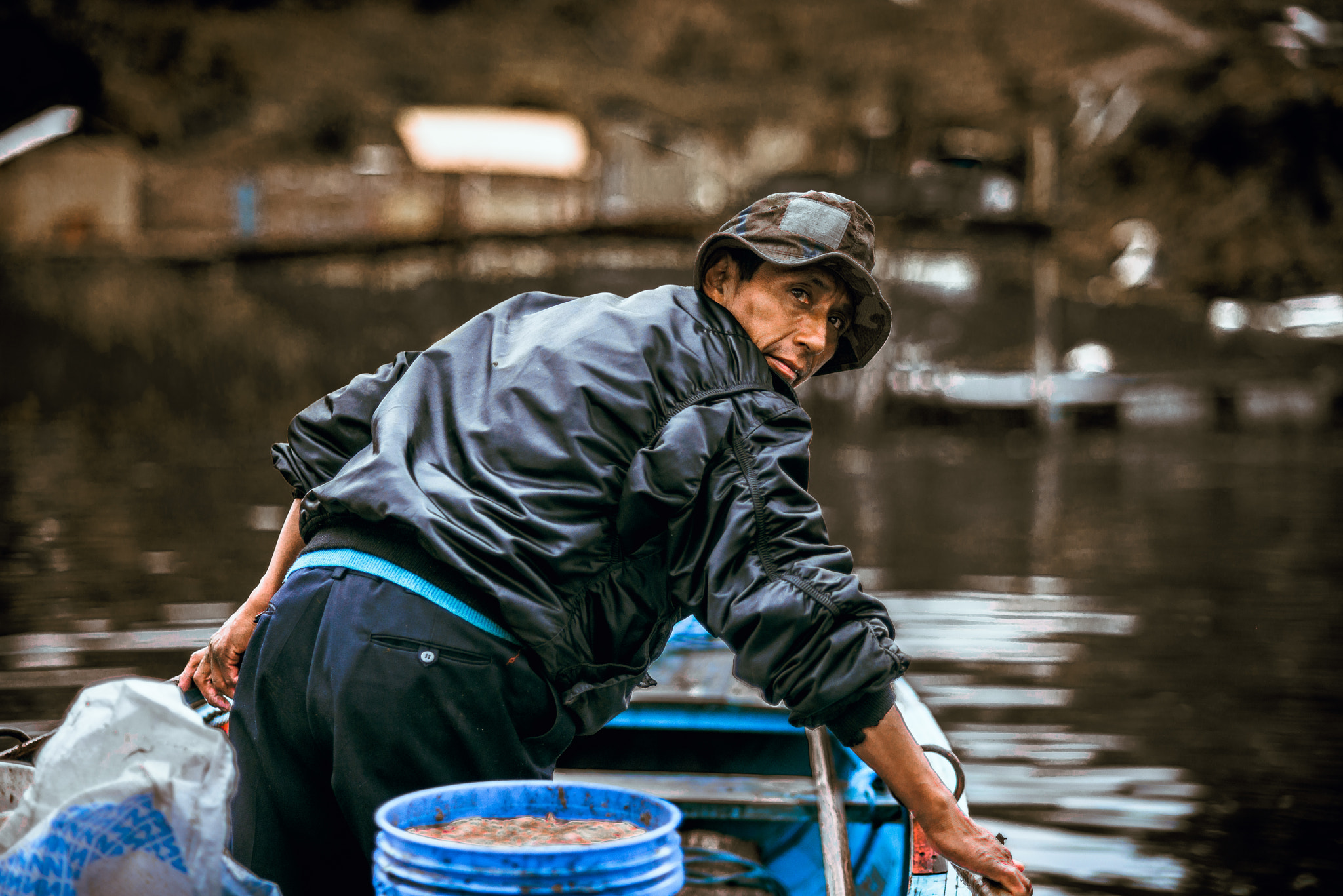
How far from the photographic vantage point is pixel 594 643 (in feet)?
6.40

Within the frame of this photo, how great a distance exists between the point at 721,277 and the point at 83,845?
1.27m

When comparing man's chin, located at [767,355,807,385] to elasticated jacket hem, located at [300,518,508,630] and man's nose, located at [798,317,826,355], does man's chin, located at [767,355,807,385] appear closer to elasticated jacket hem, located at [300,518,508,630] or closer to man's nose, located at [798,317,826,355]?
man's nose, located at [798,317,826,355]

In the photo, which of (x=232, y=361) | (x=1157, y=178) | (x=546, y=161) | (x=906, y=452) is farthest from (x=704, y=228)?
(x=1157, y=178)

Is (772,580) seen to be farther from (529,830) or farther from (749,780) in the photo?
(749,780)

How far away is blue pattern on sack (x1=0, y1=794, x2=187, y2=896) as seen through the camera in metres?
1.43

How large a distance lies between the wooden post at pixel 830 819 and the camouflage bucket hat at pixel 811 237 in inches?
38.5

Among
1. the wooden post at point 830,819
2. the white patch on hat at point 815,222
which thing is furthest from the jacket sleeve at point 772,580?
the wooden post at point 830,819

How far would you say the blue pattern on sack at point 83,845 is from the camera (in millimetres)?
1426

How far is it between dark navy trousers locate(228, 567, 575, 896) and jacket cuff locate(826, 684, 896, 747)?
1.44ft

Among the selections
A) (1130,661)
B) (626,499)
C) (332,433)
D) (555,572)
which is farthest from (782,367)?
(1130,661)

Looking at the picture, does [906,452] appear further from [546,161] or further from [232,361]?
[232,361]

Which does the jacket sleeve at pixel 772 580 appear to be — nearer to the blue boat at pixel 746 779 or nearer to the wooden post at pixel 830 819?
the wooden post at pixel 830 819

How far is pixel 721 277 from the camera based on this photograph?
216 centimetres

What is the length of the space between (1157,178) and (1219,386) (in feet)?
17.5
